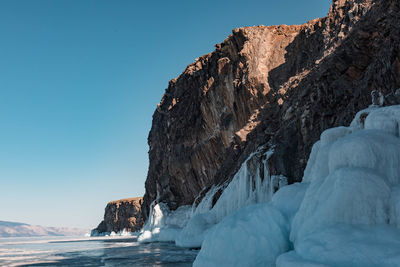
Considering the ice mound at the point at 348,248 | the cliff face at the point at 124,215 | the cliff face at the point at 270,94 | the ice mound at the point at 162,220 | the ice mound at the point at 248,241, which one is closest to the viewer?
the ice mound at the point at 348,248

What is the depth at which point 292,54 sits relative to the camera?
33.0 m

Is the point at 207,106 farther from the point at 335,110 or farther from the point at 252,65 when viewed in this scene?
the point at 335,110

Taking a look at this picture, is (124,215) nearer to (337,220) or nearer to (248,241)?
(248,241)

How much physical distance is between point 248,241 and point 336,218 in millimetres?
Result: 2037

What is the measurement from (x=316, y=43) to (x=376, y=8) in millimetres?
9723

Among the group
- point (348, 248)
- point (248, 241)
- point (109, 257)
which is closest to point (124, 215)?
point (109, 257)

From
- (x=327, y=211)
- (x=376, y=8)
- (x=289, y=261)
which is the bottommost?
(x=289, y=261)

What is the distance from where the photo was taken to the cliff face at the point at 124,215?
97.3 metres

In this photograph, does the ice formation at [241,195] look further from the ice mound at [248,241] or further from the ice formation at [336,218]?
the ice mound at [248,241]

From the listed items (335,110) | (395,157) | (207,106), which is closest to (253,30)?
(207,106)

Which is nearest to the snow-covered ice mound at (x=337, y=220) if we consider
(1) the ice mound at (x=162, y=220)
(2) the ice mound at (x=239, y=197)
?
(2) the ice mound at (x=239, y=197)

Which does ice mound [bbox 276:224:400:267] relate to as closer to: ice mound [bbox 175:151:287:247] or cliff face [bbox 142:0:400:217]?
cliff face [bbox 142:0:400:217]

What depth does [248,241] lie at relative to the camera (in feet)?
22.9

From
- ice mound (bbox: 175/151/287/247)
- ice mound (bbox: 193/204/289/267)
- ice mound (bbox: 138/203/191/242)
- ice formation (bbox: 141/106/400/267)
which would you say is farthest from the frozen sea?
ice mound (bbox: 138/203/191/242)
